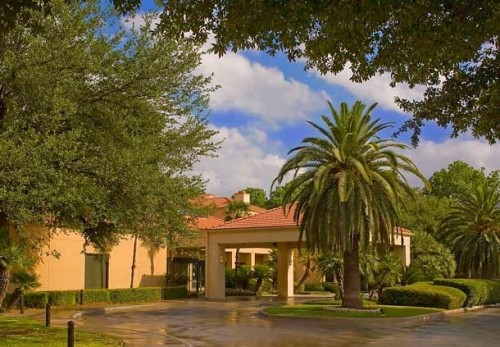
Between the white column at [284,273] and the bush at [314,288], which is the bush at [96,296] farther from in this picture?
the bush at [314,288]

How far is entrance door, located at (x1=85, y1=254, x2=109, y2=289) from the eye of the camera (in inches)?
1378

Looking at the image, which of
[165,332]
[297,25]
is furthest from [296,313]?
[297,25]

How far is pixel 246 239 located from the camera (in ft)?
125

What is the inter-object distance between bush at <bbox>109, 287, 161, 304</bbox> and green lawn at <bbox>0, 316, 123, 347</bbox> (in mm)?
13910

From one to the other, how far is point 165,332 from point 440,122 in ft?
41.9

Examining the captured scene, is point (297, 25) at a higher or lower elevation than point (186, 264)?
higher

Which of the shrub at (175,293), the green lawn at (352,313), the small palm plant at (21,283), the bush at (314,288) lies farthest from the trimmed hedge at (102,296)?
the bush at (314,288)

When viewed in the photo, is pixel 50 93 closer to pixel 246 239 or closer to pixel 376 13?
Answer: pixel 376 13

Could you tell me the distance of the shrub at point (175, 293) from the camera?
125 feet

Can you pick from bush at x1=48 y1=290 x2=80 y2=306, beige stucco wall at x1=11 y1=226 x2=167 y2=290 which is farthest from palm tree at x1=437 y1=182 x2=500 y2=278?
bush at x1=48 y1=290 x2=80 y2=306

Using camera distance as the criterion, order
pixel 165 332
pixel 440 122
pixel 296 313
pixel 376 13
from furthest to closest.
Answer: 1. pixel 296 313
2. pixel 165 332
3. pixel 440 122
4. pixel 376 13

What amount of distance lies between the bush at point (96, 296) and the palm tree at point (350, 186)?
11923 mm

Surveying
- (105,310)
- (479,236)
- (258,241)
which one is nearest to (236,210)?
(258,241)

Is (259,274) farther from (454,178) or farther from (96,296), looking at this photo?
(454,178)
